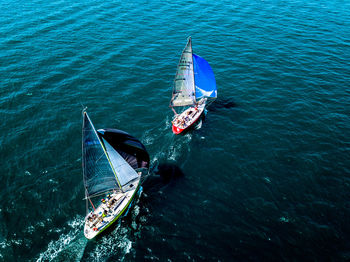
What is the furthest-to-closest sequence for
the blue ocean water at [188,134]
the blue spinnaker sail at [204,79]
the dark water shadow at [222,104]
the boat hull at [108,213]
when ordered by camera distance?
the dark water shadow at [222,104], the blue spinnaker sail at [204,79], the blue ocean water at [188,134], the boat hull at [108,213]

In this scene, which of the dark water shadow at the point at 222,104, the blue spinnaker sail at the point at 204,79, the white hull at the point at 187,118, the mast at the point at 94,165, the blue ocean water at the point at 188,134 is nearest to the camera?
the mast at the point at 94,165

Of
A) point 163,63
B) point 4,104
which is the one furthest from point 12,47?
point 163,63

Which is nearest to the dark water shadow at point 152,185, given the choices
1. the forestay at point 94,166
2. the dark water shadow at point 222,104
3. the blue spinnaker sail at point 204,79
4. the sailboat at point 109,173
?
the sailboat at point 109,173

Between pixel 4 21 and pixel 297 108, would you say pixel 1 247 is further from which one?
pixel 4 21

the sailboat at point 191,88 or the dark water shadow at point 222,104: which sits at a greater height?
the sailboat at point 191,88

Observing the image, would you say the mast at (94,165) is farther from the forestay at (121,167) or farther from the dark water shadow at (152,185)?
the dark water shadow at (152,185)

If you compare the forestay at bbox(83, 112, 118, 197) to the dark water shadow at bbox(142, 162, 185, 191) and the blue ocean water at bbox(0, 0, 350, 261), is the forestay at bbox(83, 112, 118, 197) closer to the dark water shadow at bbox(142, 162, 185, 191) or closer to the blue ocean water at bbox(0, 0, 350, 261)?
the blue ocean water at bbox(0, 0, 350, 261)

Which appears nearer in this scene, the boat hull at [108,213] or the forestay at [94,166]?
the forestay at [94,166]

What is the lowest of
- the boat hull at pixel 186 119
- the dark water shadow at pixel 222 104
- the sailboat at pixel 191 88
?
the dark water shadow at pixel 222 104

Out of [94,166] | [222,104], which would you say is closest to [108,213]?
[94,166]
